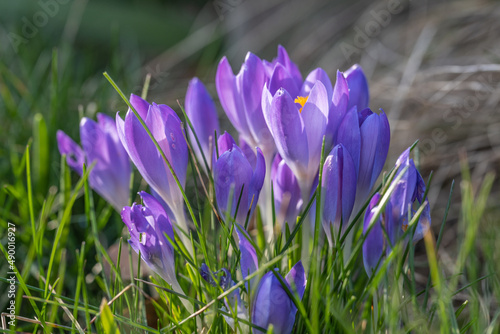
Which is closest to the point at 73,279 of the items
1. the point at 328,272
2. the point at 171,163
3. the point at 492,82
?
the point at 171,163

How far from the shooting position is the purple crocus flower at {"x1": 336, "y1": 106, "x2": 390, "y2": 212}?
0.57 m

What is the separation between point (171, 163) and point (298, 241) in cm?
19

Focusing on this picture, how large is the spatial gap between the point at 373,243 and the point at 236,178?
0.54 ft

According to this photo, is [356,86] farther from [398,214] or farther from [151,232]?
[151,232]

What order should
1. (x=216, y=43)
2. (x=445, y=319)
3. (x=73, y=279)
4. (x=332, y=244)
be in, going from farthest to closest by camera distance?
1. (x=216, y=43)
2. (x=73, y=279)
3. (x=332, y=244)
4. (x=445, y=319)

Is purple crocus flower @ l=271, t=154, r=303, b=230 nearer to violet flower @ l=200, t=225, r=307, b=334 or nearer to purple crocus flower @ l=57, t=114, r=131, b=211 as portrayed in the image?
violet flower @ l=200, t=225, r=307, b=334

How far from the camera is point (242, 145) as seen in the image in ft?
2.37

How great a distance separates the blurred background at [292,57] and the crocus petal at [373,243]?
1.08 feet

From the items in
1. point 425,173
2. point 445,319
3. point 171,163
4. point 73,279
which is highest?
point 171,163

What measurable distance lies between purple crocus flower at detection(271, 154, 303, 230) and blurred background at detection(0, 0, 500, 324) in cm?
35

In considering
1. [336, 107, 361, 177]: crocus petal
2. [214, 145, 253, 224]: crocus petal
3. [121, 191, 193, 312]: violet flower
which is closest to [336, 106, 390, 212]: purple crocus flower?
[336, 107, 361, 177]: crocus petal

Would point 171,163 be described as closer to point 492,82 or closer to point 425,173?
point 425,173

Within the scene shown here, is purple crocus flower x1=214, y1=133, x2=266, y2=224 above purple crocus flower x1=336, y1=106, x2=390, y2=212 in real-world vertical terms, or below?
above

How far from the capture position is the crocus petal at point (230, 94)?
69cm
